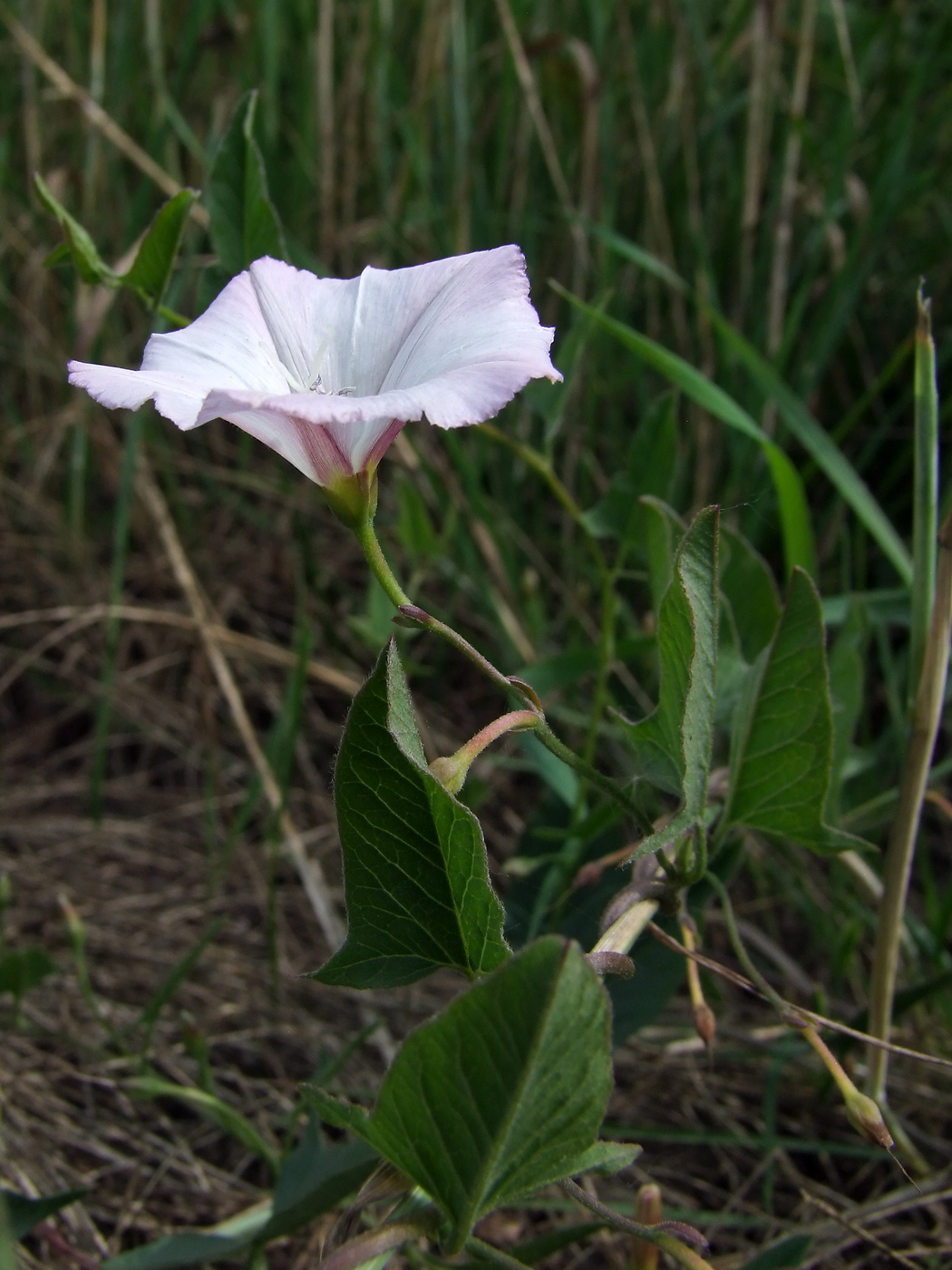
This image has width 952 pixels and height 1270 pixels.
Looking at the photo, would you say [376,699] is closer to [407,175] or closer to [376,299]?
[376,299]

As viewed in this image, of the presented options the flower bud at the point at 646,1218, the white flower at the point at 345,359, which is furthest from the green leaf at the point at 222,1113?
the white flower at the point at 345,359

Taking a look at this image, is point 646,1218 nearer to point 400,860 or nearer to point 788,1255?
point 788,1255

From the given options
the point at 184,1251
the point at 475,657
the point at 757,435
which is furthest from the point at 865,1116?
the point at 757,435

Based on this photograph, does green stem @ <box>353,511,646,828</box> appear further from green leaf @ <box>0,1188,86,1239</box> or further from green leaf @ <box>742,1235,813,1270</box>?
green leaf @ <box>0,1188,86,1239</box>

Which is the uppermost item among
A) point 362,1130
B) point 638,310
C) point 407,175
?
point 407,175

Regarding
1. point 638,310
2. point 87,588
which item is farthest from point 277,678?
point 638,310

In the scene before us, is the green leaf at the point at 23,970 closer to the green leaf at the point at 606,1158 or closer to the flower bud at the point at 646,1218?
the flower bud at the point at 646,1218
